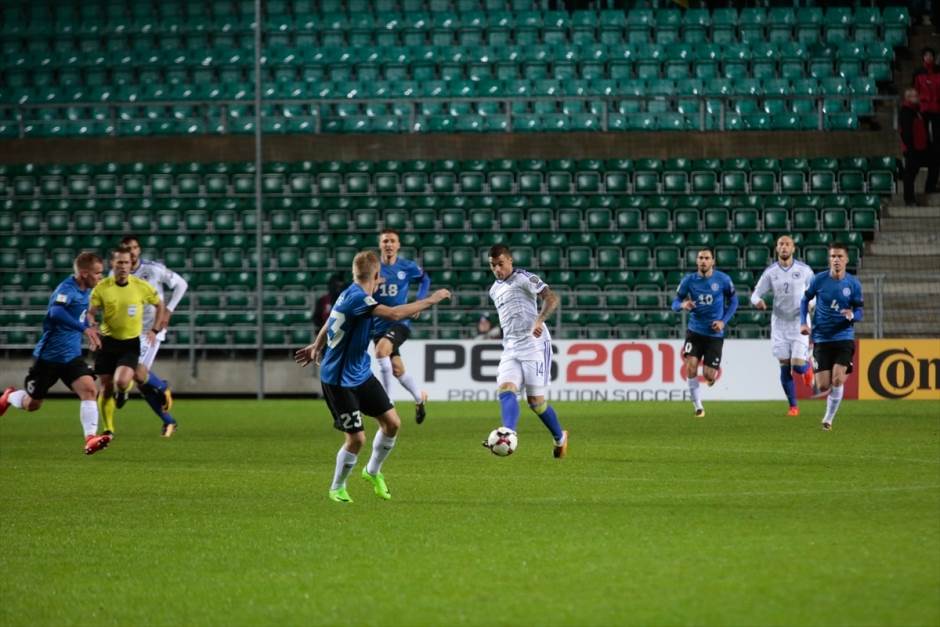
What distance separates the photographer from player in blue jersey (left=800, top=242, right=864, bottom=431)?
19.0 meters

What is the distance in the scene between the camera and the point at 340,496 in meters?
11.3

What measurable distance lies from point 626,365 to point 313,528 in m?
18.2

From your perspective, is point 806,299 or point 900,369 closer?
point 806,299

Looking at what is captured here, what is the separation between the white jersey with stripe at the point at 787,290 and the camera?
21891 millimetres

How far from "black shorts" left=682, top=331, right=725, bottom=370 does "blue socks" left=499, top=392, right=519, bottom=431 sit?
7.99 metres

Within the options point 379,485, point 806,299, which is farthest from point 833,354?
point 379,485

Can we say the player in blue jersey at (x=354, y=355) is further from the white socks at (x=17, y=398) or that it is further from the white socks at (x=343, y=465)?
the white socks at (x=17, y=398)

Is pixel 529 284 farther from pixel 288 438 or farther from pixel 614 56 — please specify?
pixel 614 56

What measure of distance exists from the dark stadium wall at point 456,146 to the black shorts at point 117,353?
55.9 ft

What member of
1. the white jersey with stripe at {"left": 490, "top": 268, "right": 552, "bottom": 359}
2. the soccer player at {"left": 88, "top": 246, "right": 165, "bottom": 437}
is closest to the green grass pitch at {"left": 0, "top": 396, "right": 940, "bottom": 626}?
the soccer player at {"left": 88, "top": 246, "right": 165, "bottom": 437}

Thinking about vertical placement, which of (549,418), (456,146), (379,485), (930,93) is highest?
(930,93)

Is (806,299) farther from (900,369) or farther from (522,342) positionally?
(900,369)

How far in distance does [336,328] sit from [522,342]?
14.4 ft

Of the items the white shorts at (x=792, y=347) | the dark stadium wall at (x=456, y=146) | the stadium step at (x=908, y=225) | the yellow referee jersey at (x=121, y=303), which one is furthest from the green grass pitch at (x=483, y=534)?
the dark stadium wall at (x=456, y=146)
